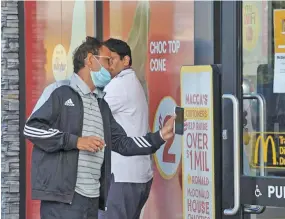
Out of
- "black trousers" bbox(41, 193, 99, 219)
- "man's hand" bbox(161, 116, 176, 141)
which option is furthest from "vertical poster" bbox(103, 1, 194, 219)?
"black trousers" bbox(41, 193, 99, 219)

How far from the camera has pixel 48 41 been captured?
7.54 meters

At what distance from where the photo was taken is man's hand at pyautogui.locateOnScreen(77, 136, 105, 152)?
15.8 ft

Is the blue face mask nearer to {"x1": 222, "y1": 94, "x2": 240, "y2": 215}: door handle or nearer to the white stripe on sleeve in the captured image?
the white stripe on sleeve

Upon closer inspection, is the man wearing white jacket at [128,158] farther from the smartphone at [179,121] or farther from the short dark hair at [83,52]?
the smartphone at [179,121]

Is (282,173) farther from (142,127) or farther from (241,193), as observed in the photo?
(142,127)

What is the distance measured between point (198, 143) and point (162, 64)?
0.85 m

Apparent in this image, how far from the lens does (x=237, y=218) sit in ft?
16.8

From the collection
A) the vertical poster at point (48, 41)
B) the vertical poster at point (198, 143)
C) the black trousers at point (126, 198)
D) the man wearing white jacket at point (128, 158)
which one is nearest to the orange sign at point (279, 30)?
the vertical poster at point (198, 143)

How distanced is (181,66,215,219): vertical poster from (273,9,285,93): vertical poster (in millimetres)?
368

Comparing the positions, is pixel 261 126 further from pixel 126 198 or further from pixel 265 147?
pixel 126 198

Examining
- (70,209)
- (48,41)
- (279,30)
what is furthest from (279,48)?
(48,41)

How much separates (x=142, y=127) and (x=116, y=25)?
2.77 ft

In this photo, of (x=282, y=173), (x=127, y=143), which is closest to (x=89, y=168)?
(x=127, y=143)

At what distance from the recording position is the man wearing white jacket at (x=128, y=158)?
20.1 ft
